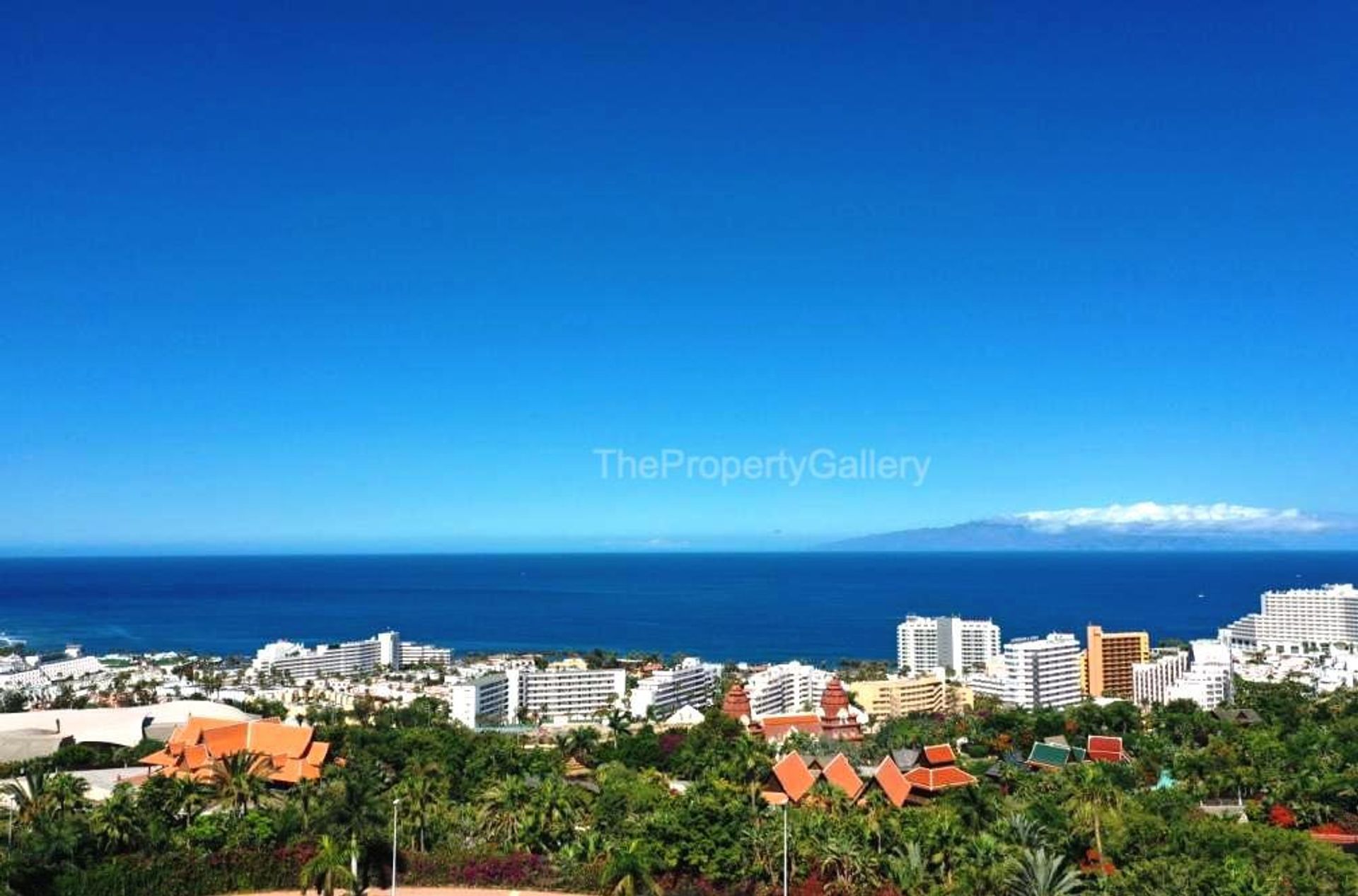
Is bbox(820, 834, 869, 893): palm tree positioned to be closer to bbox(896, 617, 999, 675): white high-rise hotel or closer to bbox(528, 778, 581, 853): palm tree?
bbox(528, 778, 581, 853): palm tree

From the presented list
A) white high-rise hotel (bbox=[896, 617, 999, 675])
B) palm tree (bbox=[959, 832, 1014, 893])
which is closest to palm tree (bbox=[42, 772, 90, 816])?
palm tree (bbox=[959, 832, 1014, 893])

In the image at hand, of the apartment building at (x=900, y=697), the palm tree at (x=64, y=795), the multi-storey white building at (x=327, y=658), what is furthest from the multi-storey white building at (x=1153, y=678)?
the palm tree at (x=64, y=795)

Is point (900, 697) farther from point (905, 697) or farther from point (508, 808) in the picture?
point (508, 808)

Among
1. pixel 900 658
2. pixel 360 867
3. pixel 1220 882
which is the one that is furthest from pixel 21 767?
pixel 900 658

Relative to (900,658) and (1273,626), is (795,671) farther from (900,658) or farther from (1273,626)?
(1273,626)

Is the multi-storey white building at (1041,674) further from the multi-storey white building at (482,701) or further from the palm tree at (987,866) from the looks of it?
the palm tree at (987,866)
